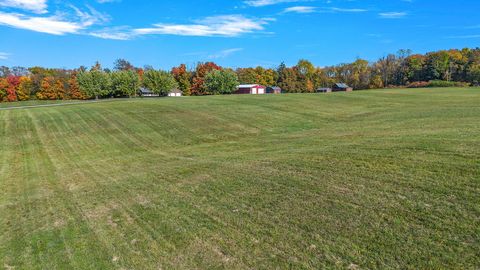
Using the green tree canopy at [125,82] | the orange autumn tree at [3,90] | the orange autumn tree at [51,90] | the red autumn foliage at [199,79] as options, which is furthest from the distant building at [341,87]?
the orange autumn tree at [3,90]

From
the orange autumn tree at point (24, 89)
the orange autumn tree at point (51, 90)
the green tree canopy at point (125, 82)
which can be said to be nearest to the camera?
the green tree canopy at point (125, 82)

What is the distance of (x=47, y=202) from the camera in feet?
34.7

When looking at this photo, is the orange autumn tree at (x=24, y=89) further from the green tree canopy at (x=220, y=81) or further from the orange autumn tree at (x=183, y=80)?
the green tree canopy at (x=220, y=81)

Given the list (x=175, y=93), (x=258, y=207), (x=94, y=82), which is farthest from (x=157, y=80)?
(x=258, y=207)

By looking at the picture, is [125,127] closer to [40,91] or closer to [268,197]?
[268,197]

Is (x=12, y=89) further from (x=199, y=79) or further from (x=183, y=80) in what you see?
(x=199, y=79)

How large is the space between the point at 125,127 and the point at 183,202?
1790cm

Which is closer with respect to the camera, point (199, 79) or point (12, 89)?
point (12, 89)

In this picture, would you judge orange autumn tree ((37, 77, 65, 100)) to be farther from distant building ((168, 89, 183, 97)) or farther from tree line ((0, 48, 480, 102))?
distant building ((168, 89, 183, 97))

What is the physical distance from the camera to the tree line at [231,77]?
3017 inches

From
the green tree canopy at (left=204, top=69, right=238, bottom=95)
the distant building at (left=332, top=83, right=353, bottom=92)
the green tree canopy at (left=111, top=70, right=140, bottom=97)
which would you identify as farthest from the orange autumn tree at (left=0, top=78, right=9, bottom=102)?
the distant building at (left=332, top=83, right=353, bottom=92)

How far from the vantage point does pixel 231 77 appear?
80.6 meters

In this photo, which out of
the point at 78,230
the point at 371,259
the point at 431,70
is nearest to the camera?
the point at 371,259

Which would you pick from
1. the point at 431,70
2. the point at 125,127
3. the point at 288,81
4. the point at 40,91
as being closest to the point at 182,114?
the point at 125,127
